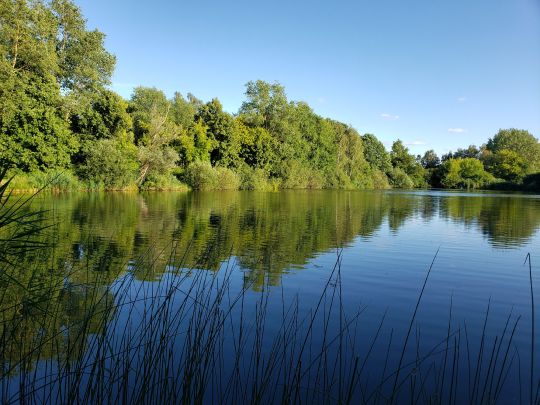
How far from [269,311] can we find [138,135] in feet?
168

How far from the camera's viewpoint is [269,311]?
826 centimetres

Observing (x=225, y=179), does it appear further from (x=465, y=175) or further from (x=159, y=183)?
(x=465, y=175)

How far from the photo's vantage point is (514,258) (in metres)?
14.3

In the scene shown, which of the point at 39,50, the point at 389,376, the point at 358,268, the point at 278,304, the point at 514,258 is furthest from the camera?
the point at 39,50

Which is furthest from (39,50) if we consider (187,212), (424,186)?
(424,186)

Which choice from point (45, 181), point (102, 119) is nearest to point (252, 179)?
point (102, 119)

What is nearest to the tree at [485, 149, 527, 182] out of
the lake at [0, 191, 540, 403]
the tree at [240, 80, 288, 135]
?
the tree at [240, 80, 288, 135]

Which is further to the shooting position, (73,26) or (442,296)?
(73,26)

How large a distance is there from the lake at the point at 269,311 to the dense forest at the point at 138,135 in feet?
7.36

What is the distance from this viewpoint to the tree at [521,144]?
12050 centimetres

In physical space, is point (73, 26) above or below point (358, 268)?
above

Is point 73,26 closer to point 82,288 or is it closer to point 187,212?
point 187,212

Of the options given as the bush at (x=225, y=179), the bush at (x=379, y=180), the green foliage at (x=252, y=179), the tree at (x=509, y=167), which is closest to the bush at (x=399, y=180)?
the bush at (x=379, y=180)

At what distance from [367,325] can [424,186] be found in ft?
362
